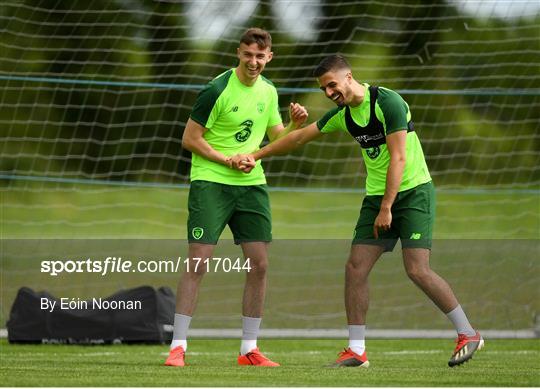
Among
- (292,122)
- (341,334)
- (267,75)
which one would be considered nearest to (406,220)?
(292,122)

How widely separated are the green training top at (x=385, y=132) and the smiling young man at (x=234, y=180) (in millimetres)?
297

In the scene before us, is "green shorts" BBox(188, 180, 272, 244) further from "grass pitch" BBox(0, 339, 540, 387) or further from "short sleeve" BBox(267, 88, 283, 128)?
"grass pitch" BBox(0, 339, 540, 387)

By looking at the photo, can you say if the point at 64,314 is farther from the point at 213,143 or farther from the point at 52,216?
the point at 52,216

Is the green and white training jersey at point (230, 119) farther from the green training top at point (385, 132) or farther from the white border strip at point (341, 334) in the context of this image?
the white border strip at point (341, 334)

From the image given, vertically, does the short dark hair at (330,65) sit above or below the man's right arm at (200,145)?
above

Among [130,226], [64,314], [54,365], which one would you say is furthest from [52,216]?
[54,365]

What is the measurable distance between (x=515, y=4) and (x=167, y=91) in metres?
4.37

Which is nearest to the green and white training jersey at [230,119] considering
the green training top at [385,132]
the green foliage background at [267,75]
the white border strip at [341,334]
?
the green training top at [385,132]

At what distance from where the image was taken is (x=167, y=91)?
16.9 meters

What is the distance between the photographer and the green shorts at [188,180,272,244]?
24.1 feet

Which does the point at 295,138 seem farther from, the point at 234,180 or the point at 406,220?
the point at 406,220

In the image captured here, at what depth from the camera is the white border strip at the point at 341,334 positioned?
1072 centimetres

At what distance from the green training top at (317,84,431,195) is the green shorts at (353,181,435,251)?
0.05 metres

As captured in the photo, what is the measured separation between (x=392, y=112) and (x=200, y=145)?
3.42 ft
